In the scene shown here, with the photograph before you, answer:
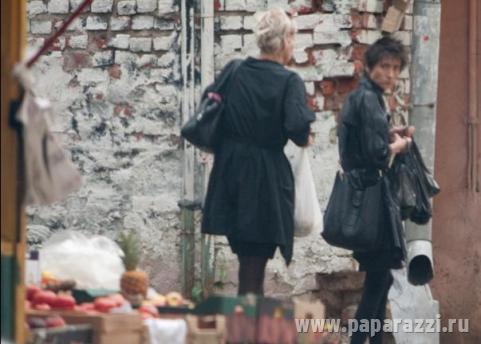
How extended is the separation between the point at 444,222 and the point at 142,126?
225 centimetres

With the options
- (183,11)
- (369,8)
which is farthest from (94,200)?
(369,8)

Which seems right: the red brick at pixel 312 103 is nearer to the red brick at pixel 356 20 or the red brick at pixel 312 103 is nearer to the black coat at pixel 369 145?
the red brick at pixel 356 20

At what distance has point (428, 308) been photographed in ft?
41.3

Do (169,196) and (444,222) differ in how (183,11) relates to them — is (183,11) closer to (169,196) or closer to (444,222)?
(169,196)

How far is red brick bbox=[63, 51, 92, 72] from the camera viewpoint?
1309 centimetres

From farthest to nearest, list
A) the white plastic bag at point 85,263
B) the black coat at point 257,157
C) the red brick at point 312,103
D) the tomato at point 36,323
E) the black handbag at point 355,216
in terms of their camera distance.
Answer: the red brick at point 312,103 < the black handbag at point 355,216 < the black coat at point 257,157 < the white plastic bag at point 85,263 < the tomato at point 36,323

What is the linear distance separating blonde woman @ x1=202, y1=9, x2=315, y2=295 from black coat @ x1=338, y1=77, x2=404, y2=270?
21.5 inches

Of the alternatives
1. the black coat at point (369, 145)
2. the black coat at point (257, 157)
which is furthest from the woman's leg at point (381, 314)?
the black coat at point (257, 157)

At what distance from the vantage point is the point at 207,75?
1274cm

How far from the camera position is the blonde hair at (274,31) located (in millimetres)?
10398

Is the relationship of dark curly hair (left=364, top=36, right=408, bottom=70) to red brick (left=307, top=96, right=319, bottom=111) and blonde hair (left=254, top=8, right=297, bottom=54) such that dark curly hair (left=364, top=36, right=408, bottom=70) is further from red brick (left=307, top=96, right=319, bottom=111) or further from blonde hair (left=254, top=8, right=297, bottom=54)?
red brick (left=307, top=96, right=319, bottom=111)

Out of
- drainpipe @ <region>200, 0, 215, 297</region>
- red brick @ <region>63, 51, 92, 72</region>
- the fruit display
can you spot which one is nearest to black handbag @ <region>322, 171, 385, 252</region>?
drainpipe @ <region>200, 0, 215, 297</region>

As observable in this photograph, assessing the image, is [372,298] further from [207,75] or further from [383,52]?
[207,75]

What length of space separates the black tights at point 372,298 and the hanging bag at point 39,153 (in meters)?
3.50
